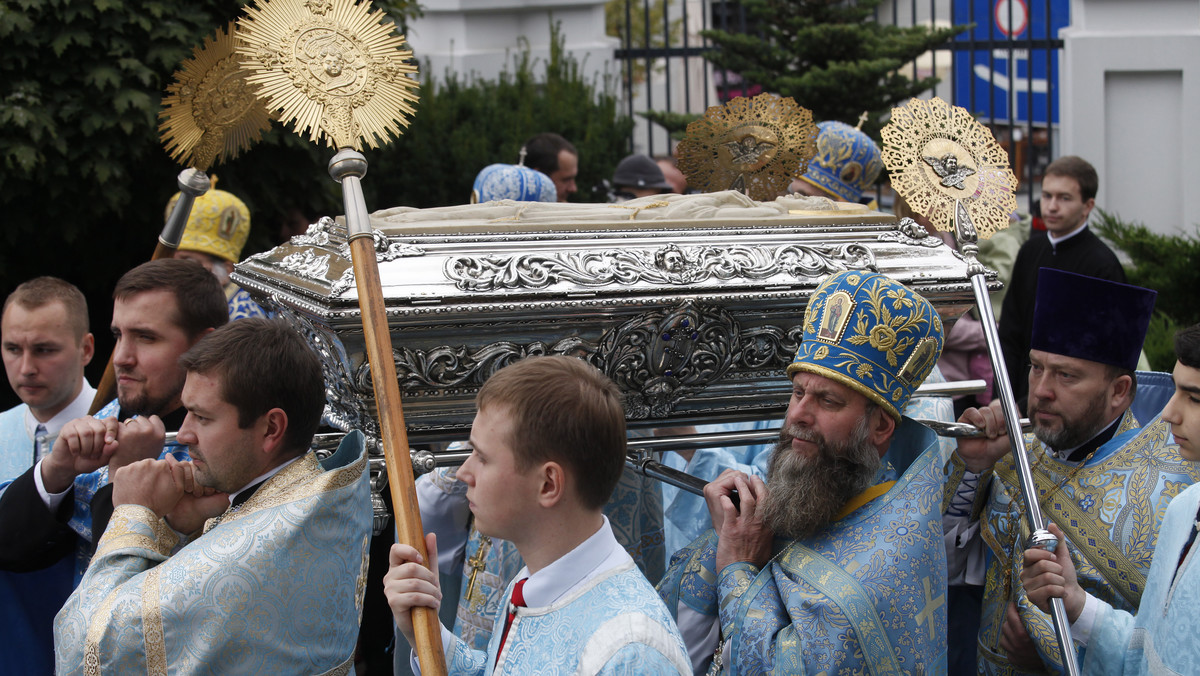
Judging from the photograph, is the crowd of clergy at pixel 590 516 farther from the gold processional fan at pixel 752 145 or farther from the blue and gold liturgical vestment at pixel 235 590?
the gold processional fan at pixel 752 145

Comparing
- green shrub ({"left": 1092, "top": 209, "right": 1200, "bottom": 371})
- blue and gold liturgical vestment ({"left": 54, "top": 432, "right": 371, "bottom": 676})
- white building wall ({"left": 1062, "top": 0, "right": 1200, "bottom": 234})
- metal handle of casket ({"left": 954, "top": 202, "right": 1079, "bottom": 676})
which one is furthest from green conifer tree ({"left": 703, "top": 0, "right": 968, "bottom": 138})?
blue and gold liturgical vestment ({"left": 54, "top": 432, "right": 371, "bottom": 676})

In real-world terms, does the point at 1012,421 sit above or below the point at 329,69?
below

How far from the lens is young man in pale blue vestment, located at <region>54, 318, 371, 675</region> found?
2.14 metres

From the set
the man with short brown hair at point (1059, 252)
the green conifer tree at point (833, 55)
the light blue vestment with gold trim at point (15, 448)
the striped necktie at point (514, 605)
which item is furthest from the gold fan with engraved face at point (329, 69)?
the green conifer tree at point (833, 55)

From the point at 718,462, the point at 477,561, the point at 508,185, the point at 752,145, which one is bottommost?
the point at 477,561

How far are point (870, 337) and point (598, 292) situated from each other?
620 millimetres

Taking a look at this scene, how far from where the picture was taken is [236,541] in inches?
87.0

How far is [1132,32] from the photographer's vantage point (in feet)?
29.5

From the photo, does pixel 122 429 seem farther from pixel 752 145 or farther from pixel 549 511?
pixel 752 145

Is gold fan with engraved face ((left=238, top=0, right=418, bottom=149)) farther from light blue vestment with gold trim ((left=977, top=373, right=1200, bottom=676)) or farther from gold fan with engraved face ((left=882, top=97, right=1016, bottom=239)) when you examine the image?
light blue vestment with gold trim ((left=977, top=373, right=1200, bottom=676))

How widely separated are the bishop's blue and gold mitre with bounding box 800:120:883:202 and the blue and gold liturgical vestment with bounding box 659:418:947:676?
2.22 metres

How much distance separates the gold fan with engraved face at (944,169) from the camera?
309cm

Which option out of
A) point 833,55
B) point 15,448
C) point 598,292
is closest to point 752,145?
point 598,292

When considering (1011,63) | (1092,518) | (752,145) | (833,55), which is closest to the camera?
(1092,518)
